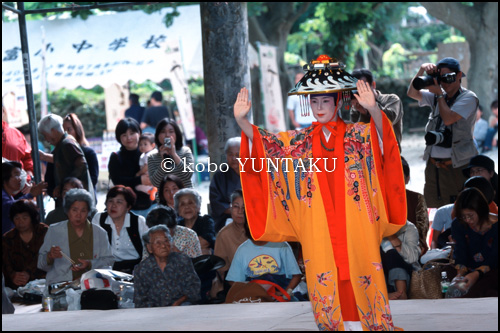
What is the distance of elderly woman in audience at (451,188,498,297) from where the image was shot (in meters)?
4.59

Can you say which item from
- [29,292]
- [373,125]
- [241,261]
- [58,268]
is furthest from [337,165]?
[29,292]

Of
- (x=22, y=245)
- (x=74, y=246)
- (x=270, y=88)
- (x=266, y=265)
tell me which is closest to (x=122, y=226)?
(x=74, y=246)

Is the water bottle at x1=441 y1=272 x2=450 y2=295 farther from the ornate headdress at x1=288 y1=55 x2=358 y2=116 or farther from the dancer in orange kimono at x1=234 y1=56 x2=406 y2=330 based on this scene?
the ornate headdress at x1=288 y1=55 x2=358 y2=116

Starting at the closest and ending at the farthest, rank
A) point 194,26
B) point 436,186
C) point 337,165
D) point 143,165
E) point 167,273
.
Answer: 1. point 337,165
2. point 167,273
3. point 436,186
4. point 143,165
5. point 194,26

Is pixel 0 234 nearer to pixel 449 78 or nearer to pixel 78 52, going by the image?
pixel 449 78

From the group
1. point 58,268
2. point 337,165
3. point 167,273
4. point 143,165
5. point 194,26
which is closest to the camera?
point 337,165

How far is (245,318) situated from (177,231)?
109cm

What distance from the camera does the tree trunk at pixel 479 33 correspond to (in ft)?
39.1

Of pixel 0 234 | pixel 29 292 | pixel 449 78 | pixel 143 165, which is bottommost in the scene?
pixel 29 292

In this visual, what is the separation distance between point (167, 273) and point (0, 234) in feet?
5.54

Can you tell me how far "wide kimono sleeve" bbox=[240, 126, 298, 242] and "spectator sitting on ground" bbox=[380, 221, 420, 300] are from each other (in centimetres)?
119

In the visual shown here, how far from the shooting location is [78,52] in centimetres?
930

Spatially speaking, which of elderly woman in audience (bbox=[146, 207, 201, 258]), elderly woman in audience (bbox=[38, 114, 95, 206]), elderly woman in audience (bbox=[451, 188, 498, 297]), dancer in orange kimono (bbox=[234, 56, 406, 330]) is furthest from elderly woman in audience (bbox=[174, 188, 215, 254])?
dancer in orange kimono (bbox=[234, 56, 406, 330])

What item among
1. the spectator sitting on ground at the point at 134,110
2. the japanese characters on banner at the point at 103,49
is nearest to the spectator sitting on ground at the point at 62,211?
the japanese characters on banner at the point at 103,49
